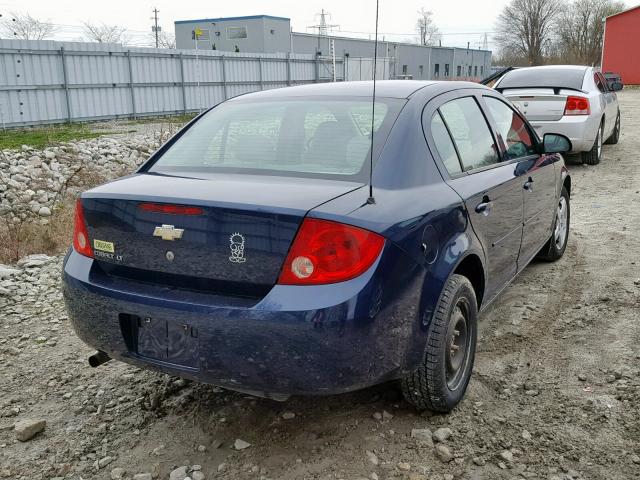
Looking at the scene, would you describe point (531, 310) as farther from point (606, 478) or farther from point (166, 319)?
point (166, 319)

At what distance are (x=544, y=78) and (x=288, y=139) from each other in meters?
8.23

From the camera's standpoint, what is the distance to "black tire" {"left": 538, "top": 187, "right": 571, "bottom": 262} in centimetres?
536

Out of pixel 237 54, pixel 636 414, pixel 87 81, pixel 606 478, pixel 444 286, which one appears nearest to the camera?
pixel 606 478

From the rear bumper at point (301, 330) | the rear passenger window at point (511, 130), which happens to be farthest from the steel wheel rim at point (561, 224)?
the rear bumper at point (301, 330)

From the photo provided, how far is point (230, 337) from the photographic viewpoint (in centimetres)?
245

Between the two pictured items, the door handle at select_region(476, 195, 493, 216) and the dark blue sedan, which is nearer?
the dark blue sedan

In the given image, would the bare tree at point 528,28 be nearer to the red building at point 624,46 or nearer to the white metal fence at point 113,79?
the red building at point 624,46

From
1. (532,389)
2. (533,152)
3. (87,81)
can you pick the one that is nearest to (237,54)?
(87,81)

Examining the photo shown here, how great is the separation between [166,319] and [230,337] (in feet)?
1.03

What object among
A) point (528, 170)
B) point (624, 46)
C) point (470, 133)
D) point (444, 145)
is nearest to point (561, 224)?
point (528, 170)

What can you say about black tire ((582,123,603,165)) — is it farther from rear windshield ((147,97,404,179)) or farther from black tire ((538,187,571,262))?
rear windshield ((147,97,404,179))

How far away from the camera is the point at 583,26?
64625mm

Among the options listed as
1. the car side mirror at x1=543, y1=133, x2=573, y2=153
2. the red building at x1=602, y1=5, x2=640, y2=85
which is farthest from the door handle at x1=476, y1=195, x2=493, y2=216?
the red building at x1=602, y1=5, x2=640, y2=85

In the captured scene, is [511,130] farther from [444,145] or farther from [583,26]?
[583,26]
